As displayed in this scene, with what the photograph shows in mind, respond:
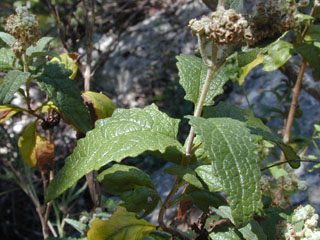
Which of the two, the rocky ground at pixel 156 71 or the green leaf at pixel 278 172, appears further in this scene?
the rocky ground at pixel 156 71

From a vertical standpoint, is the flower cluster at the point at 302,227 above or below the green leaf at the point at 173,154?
below

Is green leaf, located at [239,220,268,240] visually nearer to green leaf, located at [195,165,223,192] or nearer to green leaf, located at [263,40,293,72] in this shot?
green leaf, located at [195,165,223,192]

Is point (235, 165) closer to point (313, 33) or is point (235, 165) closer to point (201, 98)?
point (201, 98)

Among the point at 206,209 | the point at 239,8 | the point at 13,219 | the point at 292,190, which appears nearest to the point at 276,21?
the point at 239,8

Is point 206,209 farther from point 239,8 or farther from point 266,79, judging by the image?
point 266,79

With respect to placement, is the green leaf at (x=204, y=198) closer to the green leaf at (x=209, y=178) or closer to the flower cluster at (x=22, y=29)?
the green leaf at (x=209, y=178)

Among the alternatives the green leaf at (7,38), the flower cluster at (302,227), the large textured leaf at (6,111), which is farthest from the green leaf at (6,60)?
the flower cluster at (302,227)
